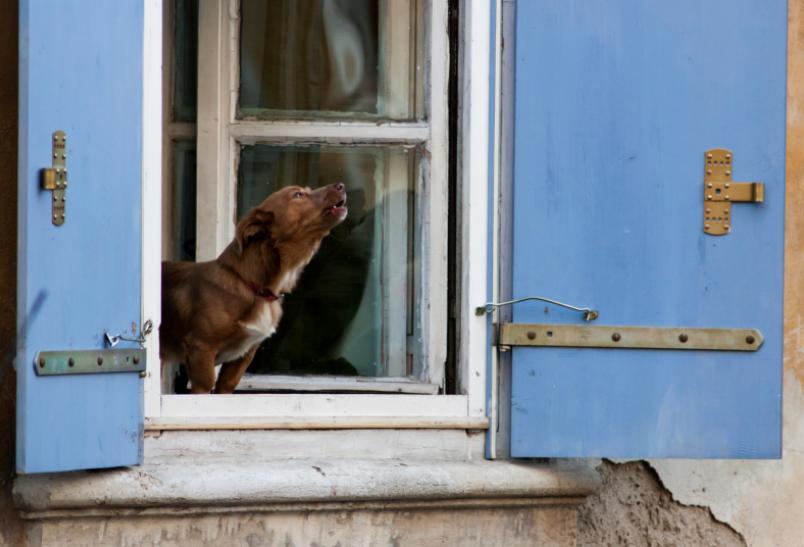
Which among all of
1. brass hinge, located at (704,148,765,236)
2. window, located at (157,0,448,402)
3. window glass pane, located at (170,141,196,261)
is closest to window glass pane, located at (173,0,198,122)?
window, located at (157,0,448,402)

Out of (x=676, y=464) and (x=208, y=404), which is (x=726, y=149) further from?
(x=208, y=404)

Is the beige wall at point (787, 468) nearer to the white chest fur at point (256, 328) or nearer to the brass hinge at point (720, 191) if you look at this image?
the brass hinge at point (720, 191)

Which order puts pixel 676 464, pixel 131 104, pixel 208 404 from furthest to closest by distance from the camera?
pixel 676 464 → pixel 208 404 → pixel 131 104

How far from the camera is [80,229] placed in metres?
3.46

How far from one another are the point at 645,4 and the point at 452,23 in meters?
1.01

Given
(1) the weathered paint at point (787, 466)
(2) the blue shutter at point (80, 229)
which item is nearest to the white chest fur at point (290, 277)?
(2) the blue shutter at point (80, 229)

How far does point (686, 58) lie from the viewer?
12.8 feet

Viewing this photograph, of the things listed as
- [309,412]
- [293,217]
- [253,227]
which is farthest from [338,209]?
[309,412]

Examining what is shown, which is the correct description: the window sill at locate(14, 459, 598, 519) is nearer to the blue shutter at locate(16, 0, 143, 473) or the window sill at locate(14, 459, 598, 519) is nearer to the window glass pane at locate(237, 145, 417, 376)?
the blue shutter at locate(16, 0, 143, 473)

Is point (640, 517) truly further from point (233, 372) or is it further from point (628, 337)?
point (233, 372)

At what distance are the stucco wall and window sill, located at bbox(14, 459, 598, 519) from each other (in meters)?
0.21

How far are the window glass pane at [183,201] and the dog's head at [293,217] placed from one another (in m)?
0.66

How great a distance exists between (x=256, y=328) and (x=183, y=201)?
0.83 metres

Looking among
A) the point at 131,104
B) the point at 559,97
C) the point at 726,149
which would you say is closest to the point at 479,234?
the point at 559,97
